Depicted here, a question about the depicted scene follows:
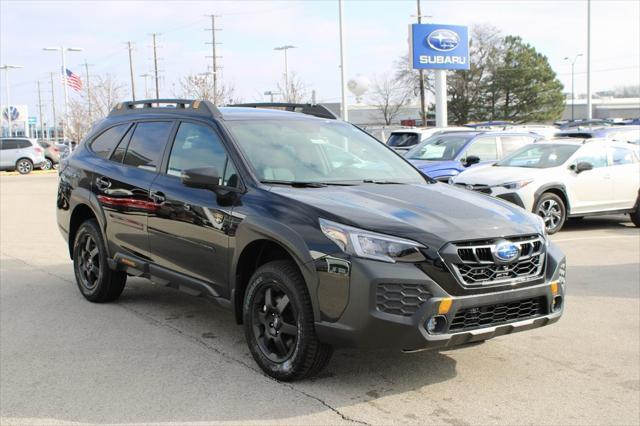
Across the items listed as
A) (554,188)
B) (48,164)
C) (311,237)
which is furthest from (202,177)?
(48,164)

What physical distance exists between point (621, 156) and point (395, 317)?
33.1 feet

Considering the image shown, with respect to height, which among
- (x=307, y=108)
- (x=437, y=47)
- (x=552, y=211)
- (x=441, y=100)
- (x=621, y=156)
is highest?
(x=437, y=47)

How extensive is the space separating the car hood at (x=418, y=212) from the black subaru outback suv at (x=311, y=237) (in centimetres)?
1

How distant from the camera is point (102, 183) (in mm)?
6457

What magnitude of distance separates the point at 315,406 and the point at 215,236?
1447 mm

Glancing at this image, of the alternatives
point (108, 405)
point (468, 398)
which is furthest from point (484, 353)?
point (108, 405)

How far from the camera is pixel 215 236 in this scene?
16.4 ft

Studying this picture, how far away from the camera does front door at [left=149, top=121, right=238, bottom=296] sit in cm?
499

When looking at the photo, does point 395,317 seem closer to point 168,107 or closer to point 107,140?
point 168,107

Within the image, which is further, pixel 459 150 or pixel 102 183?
pixel 459 150

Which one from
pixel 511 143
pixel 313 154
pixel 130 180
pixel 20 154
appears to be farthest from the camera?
pixel 20 154

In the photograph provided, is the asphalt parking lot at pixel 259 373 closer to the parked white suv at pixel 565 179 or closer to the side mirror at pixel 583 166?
the parked white suv at pixel 565 179

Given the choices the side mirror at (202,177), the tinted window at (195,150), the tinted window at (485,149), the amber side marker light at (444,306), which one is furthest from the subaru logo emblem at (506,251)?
the tinted window at (485,149)

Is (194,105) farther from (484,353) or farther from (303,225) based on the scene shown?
(484,353)
